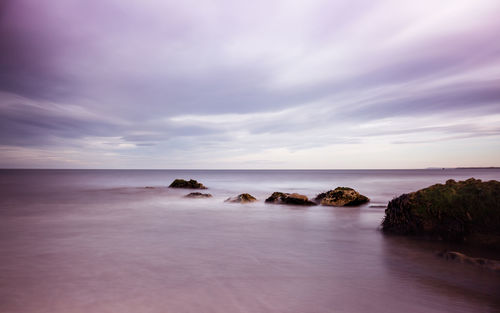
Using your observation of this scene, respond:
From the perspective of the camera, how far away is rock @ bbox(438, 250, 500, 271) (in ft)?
14.2

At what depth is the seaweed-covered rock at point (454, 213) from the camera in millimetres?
5520

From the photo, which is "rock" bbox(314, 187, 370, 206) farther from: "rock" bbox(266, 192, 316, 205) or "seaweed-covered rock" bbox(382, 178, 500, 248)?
"seaweed-covered rock" bbox(382, 178, 500, 248)

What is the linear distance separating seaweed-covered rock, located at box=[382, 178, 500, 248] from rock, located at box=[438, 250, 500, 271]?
1130 mm

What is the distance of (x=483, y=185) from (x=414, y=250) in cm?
218

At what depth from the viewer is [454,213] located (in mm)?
6035

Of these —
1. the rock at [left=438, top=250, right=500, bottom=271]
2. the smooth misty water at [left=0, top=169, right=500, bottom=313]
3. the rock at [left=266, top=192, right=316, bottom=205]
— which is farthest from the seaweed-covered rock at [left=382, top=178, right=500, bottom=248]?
the rock at [left=266, top=192, right=316, bottom=205]

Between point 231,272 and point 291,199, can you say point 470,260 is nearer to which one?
point 231,272

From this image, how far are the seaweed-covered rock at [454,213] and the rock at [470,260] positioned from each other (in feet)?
3.71

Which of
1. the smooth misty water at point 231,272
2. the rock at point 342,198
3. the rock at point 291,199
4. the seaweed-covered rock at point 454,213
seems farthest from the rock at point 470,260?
the rock at point 291,199

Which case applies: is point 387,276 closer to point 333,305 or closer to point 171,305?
point 333,305

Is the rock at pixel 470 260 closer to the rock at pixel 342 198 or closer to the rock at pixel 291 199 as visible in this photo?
the rock at pixel 342 198

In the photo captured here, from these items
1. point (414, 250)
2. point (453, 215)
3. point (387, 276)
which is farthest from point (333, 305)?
point (453, 215)

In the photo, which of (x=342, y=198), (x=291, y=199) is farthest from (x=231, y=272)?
(x=342, y=198)

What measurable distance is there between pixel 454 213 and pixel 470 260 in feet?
5.63
